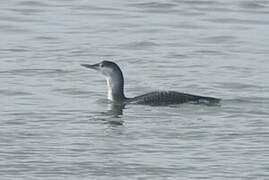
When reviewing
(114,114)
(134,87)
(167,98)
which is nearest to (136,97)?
(167,98)

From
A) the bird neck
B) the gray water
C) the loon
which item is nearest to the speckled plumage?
the loon

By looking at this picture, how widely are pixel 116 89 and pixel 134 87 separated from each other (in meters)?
1.05

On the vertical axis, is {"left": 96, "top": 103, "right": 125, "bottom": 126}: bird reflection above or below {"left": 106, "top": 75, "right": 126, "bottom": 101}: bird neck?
below

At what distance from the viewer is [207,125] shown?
18.9 m

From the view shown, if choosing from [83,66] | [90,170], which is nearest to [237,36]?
[83,66]

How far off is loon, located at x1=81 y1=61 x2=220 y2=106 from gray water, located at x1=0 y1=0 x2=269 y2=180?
0.12 meters

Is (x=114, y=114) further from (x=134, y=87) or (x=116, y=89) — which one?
(x=134, y=87)

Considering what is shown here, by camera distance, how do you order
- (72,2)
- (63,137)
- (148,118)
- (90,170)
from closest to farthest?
(90,170) → (63,137) → (148,118) → (72,2)

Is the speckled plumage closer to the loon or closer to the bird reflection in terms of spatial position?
the loon

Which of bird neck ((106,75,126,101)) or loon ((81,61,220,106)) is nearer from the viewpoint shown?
loon ((81,61,220,106))

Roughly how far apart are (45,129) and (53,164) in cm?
216

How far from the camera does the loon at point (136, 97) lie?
20469 millimetres

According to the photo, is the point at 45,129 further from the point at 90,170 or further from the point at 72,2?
the point at 72,2

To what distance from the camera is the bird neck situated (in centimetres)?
2141
